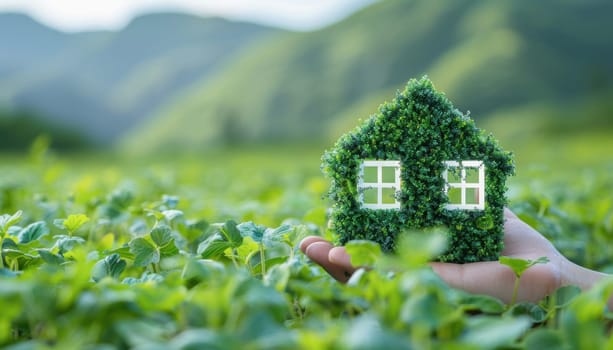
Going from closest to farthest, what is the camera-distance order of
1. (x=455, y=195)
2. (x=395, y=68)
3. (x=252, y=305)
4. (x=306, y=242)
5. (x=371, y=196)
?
1. (x=252, y=305)
2. (x=306, y=242)
3. (x=455, y=195)
4. (x=371, y=196)
5. (x=395, y=68)

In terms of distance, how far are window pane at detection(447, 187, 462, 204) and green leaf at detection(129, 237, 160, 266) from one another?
1194 millimetres

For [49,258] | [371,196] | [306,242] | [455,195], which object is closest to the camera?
[49,258]

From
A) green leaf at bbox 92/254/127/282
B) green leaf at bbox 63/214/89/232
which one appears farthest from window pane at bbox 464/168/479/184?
green leaf at bbox 63/214/89/232

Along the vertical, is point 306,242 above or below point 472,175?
below

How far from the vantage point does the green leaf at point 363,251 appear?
1.60 m

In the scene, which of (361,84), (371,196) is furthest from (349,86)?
(371,196)

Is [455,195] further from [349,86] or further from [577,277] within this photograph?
[349,86]

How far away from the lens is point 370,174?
246cm

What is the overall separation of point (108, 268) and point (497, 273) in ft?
4.54

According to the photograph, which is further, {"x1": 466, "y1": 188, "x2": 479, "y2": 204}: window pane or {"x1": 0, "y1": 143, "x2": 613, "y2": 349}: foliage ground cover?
{"x1": 466, "y1": 188, "x2": 479, "y2": 204}: window pane

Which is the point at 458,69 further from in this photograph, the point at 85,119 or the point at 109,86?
the point at 109,86

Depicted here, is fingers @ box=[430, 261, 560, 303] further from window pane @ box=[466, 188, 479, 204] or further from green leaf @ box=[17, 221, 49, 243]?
green leaf @ box=[17, 221, 49, 243]

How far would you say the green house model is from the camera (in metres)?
2.31

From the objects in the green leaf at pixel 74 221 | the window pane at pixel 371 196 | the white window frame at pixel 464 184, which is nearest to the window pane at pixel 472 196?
the white window frame at pixel 464 184
